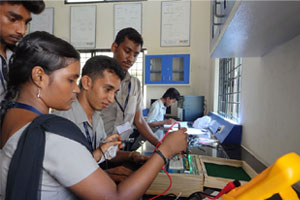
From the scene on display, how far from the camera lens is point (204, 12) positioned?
150 inches

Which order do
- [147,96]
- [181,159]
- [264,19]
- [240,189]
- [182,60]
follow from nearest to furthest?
1. [240,189]
2. [264,19]
3. [181,159]
4. [182,60]
5. [147,96]

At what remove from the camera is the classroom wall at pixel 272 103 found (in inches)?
32.6

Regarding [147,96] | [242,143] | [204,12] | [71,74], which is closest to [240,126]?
[242,143]

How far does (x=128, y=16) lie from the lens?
4.02 meters

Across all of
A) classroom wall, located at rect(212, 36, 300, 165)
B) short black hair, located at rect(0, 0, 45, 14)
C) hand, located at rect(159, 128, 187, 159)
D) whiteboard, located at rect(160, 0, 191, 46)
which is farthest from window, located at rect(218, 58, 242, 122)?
short black hair, located at rect(0, 0, 45, 14)

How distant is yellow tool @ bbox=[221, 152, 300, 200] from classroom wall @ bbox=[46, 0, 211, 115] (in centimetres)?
341

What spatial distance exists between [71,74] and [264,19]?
2.13ft

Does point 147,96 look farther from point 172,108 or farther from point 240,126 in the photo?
point 240,126

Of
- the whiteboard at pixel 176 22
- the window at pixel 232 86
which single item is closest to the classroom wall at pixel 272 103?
the window at pixel 232 86

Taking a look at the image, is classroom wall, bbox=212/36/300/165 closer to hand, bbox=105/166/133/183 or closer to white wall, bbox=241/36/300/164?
white wall, bbox=241/36/300/164

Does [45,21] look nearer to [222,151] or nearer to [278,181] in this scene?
[222,151]

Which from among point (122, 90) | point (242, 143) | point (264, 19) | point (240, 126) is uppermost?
point (264, 19)

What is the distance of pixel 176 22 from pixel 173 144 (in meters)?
3.63

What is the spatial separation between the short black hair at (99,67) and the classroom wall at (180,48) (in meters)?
2.90
